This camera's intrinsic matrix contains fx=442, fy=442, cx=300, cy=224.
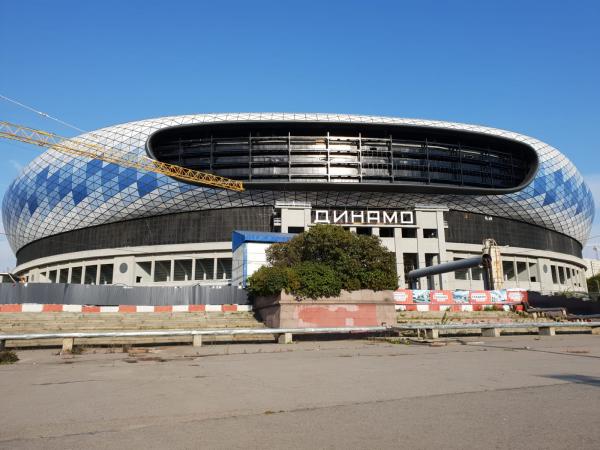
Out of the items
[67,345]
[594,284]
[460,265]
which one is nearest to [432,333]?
[67,345]

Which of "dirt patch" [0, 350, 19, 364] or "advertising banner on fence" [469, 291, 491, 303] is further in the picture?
"advertising banner on fence" [469, 291, 491, 303]

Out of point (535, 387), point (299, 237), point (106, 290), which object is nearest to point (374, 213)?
point (299, 237)

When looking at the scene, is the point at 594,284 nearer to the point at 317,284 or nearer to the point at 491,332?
the point at 491,332

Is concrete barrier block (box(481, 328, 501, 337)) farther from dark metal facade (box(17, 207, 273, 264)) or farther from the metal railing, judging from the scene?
dark metal facade (box(17, 207, 273, 264))

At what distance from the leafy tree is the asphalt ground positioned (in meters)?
15.4

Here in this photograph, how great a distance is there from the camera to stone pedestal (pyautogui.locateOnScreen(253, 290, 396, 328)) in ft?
91.4

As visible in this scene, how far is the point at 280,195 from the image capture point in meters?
71.9

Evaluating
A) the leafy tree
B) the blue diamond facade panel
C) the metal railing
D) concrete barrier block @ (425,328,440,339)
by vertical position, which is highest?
the blue diamond facade panel

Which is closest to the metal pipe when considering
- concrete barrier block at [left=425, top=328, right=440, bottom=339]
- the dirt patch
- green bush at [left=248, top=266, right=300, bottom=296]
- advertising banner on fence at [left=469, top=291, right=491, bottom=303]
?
advertising banner on fence at [left=469, top=291, right=491, bottom=303]

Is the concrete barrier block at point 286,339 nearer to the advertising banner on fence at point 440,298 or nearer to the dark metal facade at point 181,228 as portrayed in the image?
the advertising banner on fence at point 440,298

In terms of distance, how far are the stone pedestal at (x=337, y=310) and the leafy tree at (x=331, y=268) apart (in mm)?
509

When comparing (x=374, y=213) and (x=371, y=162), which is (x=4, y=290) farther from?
(x=371, y=162)

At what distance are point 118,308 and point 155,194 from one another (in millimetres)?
41742

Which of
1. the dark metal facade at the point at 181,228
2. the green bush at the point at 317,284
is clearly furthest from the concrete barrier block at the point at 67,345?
the dark metal facade at the point at 181,228
